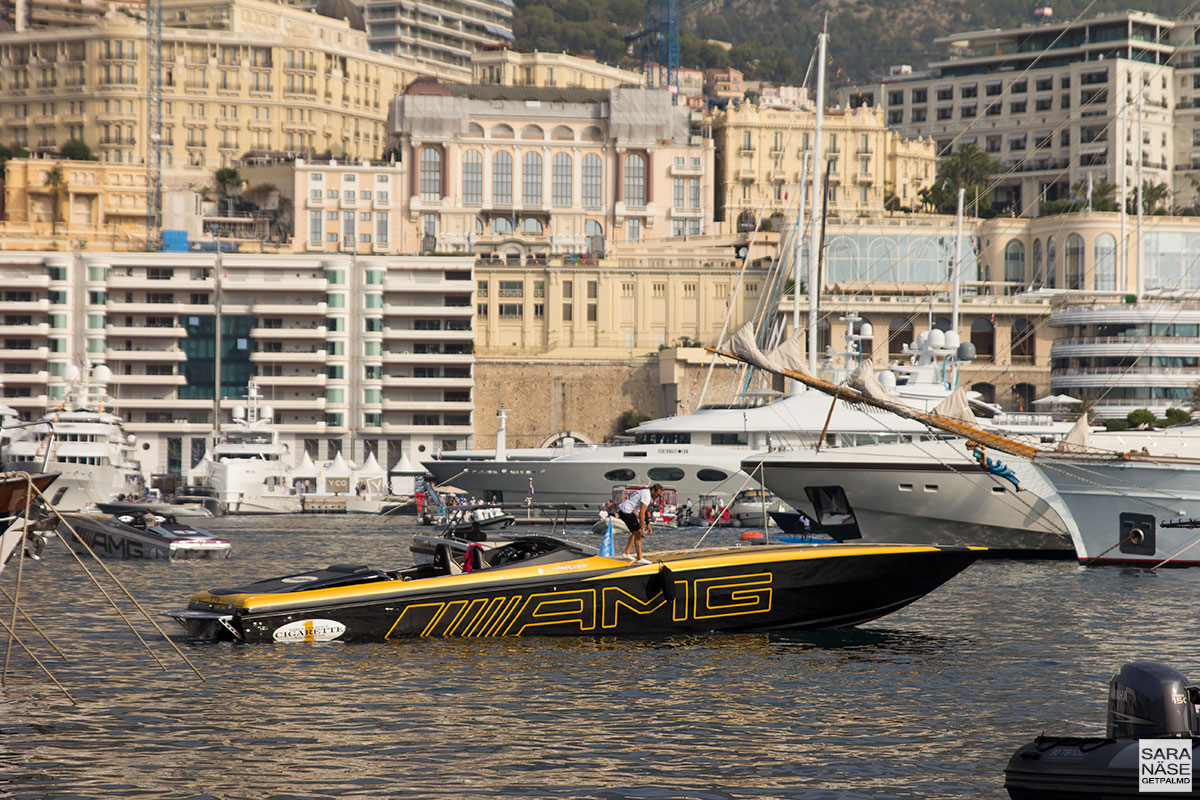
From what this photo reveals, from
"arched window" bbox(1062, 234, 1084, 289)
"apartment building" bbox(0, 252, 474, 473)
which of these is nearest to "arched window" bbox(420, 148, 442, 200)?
"apartment building" bbox(0, 252, 474, 473)

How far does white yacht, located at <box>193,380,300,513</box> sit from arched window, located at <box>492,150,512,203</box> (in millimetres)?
51474

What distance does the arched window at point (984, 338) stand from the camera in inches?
5027

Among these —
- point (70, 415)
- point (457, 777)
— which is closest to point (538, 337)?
point (70, 415)

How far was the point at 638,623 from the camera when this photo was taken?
27.9 m

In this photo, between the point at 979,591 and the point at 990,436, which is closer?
the point at 979,591

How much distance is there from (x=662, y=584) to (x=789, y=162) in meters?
129

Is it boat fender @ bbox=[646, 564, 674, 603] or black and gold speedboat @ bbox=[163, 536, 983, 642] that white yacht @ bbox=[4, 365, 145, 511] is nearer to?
black and gold speedboat @ bbox=[163, 536, 983, 642]

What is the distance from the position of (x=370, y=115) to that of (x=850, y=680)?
155162mm

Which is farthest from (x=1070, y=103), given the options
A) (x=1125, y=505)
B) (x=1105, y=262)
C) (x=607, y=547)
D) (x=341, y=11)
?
(x=607, y=547)

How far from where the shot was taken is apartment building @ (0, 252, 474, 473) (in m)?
126

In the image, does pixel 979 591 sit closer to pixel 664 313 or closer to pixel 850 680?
pixel 850 680

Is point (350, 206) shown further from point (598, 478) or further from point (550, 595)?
point (550, 595)

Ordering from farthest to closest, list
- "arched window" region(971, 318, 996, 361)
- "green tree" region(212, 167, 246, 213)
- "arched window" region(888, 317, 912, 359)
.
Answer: "green tree" region(212, 167, 246, 213) < "arched window" region(971, 318, 996, 361) < "arched window" region(888, 317, 912, 359)

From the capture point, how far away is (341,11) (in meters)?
188
